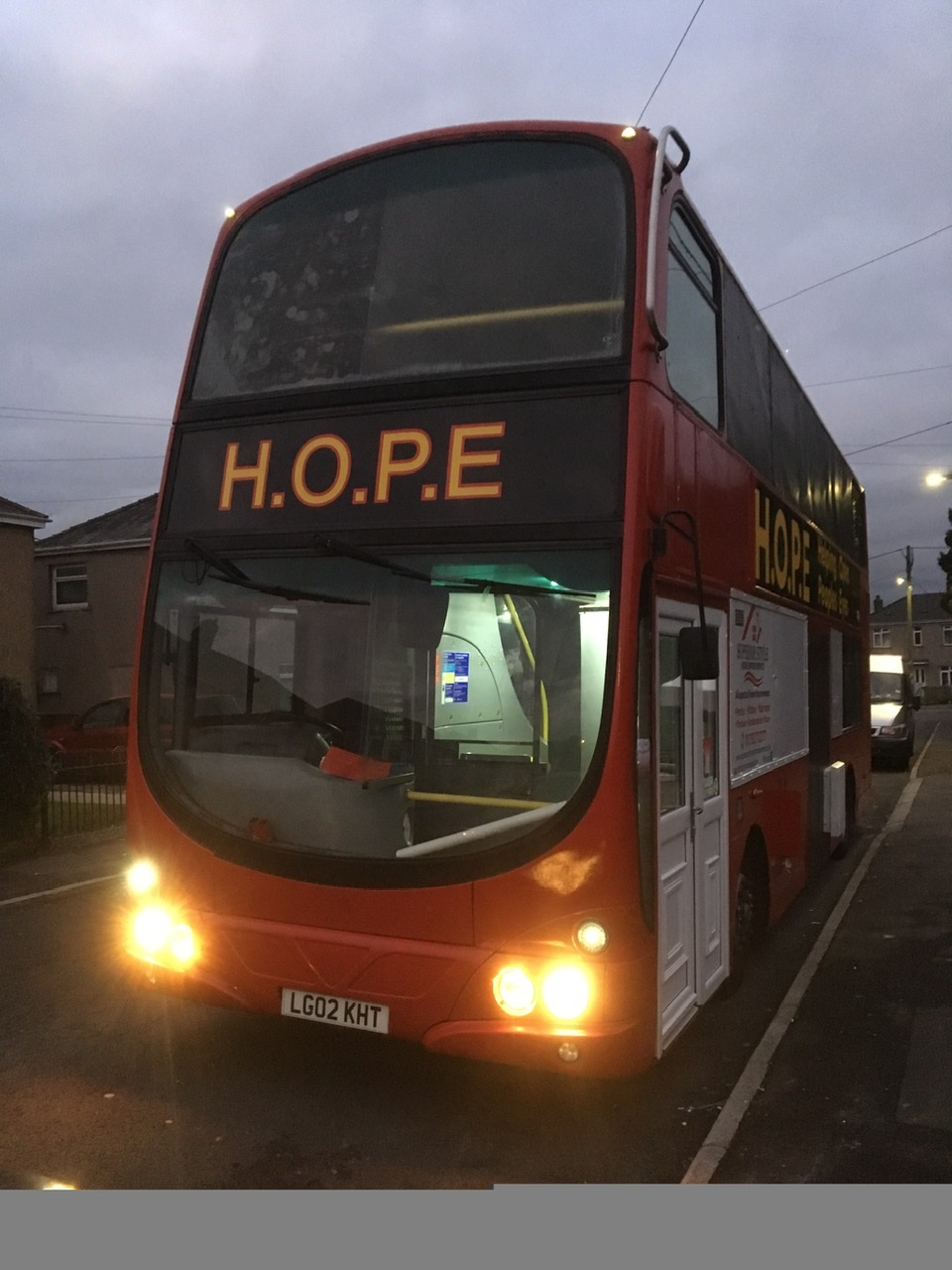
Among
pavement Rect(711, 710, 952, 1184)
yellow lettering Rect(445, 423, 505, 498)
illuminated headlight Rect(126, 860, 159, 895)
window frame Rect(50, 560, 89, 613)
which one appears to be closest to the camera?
pavement Rect(711, 710, 952, 1184)

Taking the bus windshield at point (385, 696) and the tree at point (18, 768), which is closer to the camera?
the bus windshield at point (385, 696)

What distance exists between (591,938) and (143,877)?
208cm

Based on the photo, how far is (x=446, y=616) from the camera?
4.50m

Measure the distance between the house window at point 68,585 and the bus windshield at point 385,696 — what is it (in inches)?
1002

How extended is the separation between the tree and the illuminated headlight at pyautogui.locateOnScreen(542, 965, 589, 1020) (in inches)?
362

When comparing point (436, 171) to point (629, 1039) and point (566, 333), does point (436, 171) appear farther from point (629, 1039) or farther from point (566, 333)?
point (629, 1039)

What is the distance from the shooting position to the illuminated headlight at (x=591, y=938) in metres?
4.04

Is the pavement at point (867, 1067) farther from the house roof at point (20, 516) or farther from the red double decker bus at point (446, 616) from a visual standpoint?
the house roof at point (20, 516)

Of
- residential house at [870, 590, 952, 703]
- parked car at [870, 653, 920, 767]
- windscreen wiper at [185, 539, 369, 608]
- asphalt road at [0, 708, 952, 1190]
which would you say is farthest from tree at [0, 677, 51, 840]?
residential house at [870, 590, 952, 703]

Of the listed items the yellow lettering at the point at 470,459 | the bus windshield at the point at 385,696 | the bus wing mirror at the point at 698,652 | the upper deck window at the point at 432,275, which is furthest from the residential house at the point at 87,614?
the bus wing mirror at the point at 698,652

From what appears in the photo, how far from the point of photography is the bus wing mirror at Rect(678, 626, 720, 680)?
435 centimetres

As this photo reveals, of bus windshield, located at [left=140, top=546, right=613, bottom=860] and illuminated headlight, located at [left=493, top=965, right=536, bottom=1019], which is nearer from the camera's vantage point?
illuminated headlight, located at [left=493, top=965, right=536, bottom=1019]

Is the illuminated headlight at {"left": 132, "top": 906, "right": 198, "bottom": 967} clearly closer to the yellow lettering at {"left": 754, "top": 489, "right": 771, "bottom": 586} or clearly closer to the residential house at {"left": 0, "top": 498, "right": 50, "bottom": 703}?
the yellow lettering at {"left": 754, "top": 489, "right": 771, "bottom": 586}

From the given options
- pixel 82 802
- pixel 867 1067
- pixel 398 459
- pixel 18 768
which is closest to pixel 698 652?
pixel 398 459
